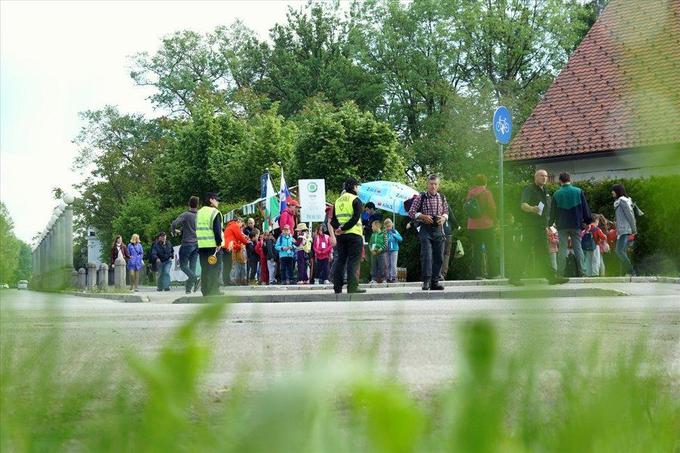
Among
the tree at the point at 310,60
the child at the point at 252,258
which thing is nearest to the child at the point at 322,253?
the child at the point at 252,258

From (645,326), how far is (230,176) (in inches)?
2083

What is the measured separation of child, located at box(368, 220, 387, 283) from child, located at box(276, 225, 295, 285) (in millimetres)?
1893

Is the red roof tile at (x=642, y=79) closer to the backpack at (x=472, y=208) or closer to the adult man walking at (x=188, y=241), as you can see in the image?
the backpack at (x=472, y=208)

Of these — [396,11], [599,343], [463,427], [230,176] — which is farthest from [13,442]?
[396,11]

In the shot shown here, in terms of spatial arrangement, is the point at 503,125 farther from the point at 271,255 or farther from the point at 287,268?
the point at 271,255

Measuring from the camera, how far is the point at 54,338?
0.94 m

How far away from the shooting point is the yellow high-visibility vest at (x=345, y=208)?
1550 centimetres

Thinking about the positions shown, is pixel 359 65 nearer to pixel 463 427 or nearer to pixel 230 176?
pixel 230 176

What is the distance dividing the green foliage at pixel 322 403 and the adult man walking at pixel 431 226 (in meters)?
15.2

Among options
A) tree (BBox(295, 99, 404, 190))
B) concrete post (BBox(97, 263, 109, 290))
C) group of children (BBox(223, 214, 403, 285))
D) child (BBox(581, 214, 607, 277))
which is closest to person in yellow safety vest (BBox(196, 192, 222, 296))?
group of children (BBox(223, 214, 403, 285))

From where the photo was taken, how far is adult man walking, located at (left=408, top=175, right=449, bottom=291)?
16.3 m

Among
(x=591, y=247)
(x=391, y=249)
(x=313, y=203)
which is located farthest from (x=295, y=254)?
(x=591, y=247)

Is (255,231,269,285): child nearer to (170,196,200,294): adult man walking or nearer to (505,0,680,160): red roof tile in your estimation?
(170,196,200,294): adult man walking

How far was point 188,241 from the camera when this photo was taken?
70.7ft
